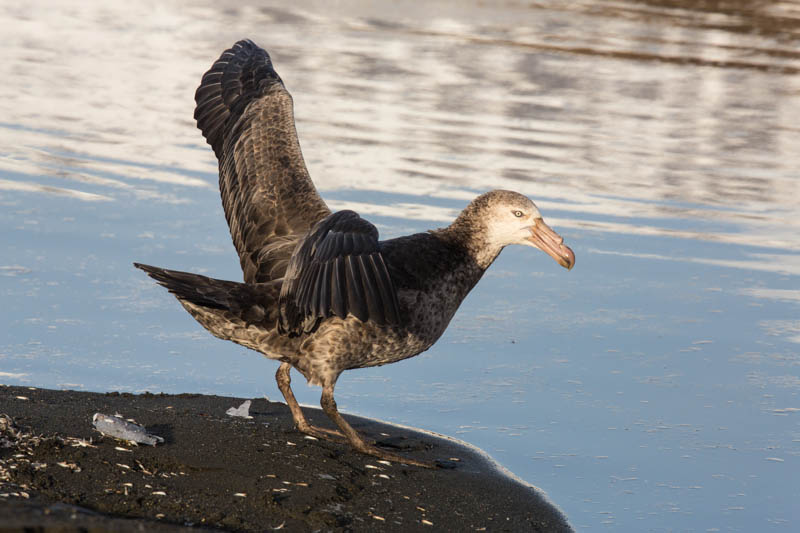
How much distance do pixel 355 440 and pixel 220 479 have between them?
83 centimetres

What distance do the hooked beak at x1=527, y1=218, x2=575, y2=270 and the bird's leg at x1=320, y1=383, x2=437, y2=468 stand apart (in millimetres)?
1222

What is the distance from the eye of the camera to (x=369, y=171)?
10531mm

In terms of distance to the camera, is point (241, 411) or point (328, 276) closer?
Answer: point (328, 276)

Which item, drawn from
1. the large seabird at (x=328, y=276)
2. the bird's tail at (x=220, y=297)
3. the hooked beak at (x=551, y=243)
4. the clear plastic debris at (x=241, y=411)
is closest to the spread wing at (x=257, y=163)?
the large seabird at (x=328, y=276)

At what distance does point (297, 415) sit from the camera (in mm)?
5613

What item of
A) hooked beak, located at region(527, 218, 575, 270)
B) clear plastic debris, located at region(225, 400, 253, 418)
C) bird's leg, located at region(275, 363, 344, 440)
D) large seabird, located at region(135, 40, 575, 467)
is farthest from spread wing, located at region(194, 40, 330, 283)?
hooked beak, located at region(527, 218, 575, 270)

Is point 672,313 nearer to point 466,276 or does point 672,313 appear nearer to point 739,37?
point 466,276

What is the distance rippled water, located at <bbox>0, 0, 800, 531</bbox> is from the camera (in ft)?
19.2

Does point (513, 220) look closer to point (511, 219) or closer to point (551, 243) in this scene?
point (511, 219)

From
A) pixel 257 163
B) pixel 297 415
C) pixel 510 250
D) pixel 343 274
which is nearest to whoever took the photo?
pixel 343 274

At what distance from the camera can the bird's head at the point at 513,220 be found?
19.0 feet

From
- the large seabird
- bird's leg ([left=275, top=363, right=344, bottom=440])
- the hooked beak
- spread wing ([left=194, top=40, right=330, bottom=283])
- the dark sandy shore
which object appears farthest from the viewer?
spread wing ([left=194, top=40, right=330, bottom=283])

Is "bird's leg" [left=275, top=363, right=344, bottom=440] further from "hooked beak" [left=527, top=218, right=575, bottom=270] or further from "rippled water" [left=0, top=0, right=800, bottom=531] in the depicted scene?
"hooked beak" [left=527, top=218, right=575, bottom=270]

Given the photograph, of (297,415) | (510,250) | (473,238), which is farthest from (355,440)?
(510,250)
